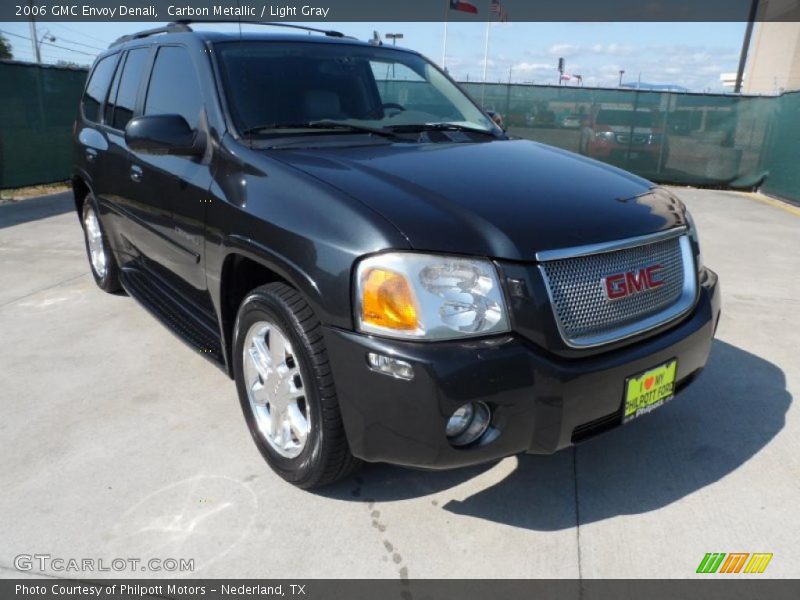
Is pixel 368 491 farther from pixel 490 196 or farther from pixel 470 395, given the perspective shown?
pixel 490 196

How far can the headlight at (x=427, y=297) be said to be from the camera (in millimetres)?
2049

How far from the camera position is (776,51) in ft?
104

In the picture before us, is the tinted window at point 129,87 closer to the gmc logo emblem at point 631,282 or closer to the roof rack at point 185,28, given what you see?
the roof rack at point 185,28

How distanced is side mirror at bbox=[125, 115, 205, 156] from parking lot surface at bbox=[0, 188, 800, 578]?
130 centimetres

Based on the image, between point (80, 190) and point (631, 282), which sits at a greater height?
point (631, 282)

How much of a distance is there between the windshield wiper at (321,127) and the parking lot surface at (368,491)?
140cm

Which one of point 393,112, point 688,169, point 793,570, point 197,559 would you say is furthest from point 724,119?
point 197,559

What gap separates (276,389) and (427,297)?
0.89 m

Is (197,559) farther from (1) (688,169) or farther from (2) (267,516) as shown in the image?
(1) (688,169)

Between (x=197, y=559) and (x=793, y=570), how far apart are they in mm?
2081
